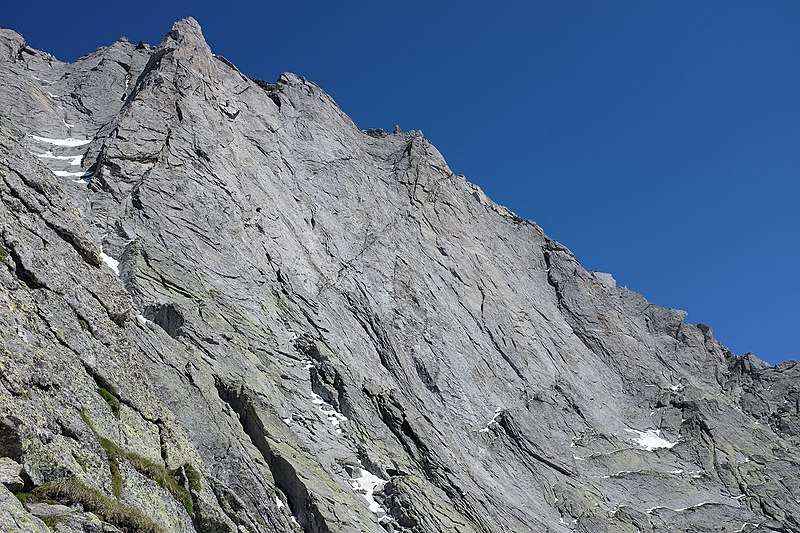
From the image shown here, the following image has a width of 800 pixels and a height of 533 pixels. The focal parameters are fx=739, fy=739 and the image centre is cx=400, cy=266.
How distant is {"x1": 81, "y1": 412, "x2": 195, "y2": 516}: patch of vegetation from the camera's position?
22.3 meters

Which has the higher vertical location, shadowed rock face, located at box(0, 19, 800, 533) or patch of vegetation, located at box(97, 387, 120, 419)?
shadowed rock face, located at box(0, 19, 800, 533)

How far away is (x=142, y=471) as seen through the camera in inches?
939

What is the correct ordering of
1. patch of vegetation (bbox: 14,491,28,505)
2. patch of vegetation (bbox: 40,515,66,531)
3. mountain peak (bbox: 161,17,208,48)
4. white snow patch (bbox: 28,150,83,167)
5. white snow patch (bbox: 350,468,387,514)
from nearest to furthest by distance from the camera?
patch of vegetation (bbox: 40,515,66,531)
patch of vegetation (bbox: 14,491,28,505)
white snow patch (bbox: 350,468,387,514)
white snow patch (bbox: 28,150,83,167)
mountain peak (bbox: 161,17,208,48)

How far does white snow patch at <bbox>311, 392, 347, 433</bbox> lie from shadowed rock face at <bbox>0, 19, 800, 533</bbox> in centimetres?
38

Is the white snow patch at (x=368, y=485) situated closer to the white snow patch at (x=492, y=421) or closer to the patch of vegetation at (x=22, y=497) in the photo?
the white snow patch at (x=492, y=421)

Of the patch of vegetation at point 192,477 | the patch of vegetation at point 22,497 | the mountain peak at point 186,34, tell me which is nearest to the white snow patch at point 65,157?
the mountain peak at point 186,34

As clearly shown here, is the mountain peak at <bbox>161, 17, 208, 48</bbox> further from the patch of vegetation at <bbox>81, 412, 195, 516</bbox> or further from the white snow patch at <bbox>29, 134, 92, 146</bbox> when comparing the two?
the patch of vegetation at <bbox>81, 412, 195, 516</bbox>

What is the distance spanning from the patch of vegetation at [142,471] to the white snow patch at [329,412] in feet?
85.7

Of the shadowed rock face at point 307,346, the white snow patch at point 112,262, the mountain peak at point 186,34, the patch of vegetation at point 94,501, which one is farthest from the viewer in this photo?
the mountain peak at point 186,34

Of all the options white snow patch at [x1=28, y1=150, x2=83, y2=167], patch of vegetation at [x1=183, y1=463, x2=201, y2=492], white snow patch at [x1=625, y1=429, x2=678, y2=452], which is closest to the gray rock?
patch of vegetation at [x1=183, y1=463, x2=201, y2=492]

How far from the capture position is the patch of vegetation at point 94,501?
18.5 metres

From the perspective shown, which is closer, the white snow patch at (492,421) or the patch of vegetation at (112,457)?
the patch of vegetation at (112,457)

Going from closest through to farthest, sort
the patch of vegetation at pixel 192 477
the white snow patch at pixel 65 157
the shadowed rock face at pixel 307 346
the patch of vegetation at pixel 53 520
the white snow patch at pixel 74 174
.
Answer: the patch of vegetation at pixel 53 520
the shadowed rock face at pixel 307 346
the patch of vegetation at pixel 192 477
the white snow patch at pixel 74 174
the white snow patch at pixel 65 157

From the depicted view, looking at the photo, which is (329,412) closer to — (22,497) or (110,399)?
(110,399)
